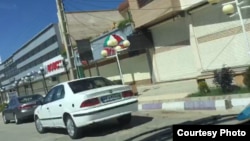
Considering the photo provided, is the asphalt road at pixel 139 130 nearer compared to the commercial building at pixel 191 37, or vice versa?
the asphalt road at pixel 139 130

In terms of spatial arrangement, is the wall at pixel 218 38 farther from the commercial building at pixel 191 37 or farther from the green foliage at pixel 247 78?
the green foliage at pixel 247 78

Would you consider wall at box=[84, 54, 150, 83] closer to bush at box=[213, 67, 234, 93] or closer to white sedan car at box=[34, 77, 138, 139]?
bush at box=[213, 67, 234, 93]

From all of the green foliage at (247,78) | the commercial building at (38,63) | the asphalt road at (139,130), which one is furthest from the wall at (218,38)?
the commercial building at (38,63)

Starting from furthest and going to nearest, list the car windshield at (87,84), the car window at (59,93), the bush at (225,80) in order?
the bush at (225,80) → the car window at (59,93) → the car windshield at (87,84)

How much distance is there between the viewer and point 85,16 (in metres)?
51.5

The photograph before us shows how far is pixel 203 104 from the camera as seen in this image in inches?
494

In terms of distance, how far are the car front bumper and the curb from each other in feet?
8.69

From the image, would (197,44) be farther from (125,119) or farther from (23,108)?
(125,119)

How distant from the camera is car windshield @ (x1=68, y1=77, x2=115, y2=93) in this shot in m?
11.4

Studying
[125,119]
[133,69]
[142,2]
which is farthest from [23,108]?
[133,69]

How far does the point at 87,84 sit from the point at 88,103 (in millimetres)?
1202

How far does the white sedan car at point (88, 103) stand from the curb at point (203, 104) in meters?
2.20

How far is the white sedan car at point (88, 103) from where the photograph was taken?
34.7ft

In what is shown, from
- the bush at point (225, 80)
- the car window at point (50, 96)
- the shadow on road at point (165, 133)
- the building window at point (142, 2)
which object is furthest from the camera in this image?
the building window at point (142, 2)
